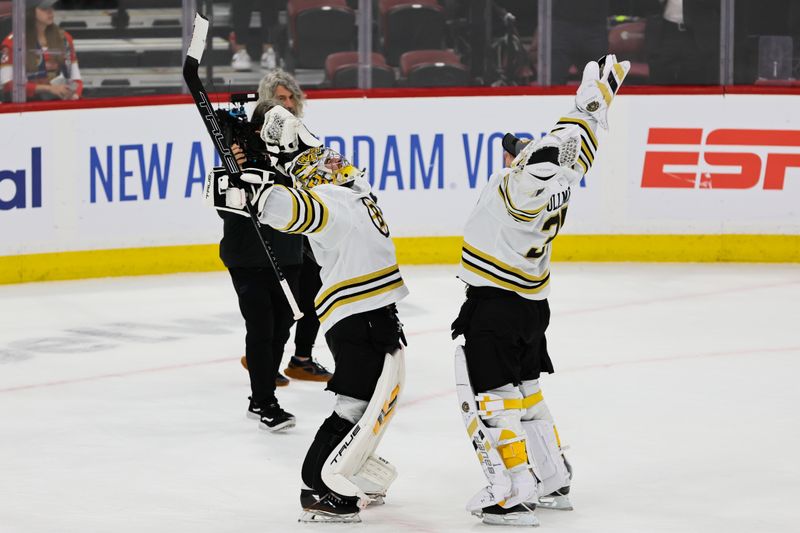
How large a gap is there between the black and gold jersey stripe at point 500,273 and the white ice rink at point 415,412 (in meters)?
0.62

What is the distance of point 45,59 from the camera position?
24.8 ft

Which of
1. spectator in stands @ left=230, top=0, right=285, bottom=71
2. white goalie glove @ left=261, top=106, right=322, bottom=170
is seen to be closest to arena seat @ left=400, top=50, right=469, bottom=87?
spectator in stands @ left=230, top=0, right=285, bottom=71

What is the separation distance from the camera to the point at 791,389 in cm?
543

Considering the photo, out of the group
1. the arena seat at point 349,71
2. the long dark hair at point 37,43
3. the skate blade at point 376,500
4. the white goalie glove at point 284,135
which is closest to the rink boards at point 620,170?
the arena seat at point 349,71

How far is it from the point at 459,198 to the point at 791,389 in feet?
10.2

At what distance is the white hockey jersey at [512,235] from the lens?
149 inches

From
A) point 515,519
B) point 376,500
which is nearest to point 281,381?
point 376,500

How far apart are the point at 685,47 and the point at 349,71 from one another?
188 centimetres

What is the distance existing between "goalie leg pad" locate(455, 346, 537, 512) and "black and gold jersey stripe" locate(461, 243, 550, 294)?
26 centimetres

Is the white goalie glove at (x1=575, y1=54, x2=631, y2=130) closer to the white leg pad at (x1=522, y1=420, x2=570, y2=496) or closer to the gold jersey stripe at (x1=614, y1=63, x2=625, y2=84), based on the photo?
the gold jersey stripe at (x1=614, y1=63, x2=625, y2=84)

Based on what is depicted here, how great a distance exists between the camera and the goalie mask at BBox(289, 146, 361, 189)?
13.1 feet

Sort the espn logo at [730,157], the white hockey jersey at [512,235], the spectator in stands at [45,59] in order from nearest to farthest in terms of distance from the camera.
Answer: the white hockey jersey at [512,235] < the spectator in stands at [45,59] < the espn logo at [730,157]

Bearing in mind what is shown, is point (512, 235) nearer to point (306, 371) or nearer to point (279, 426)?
point (279, 426)

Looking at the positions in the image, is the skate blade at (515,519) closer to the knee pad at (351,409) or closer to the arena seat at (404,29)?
the knee pad at (351,409)
